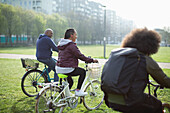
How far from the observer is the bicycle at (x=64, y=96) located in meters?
3.64

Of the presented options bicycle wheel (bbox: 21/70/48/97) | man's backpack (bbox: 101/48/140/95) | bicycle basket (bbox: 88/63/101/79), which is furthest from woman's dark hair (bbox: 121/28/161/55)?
bicycle wheel (bbox: 21/70/48/97)

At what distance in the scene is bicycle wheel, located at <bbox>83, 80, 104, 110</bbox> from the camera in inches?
179

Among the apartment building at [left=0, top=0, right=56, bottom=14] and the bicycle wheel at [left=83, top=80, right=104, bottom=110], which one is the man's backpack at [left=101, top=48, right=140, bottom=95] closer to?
the bicycle wheel at [left=83, top=80, right=104, bottom=110]

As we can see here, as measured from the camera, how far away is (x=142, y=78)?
86.7 inches

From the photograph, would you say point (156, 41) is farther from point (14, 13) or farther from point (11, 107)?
point (14, 13)

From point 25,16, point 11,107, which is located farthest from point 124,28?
point 11,107

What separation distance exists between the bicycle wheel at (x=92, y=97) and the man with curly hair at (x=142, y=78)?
2126 millimetres

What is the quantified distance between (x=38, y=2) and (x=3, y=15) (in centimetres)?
4835

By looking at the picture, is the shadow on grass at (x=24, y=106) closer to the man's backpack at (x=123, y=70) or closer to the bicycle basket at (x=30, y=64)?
the bicycle basket at (x=30, y=64)

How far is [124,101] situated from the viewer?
7.38ft

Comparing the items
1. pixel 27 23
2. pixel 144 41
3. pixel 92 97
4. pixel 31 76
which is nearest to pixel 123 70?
pixel 144 41

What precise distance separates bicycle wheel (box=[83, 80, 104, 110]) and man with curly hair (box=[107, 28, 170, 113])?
213 cm

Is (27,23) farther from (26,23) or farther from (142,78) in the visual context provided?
(142,78)

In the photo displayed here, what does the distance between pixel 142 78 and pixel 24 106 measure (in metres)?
3.64
